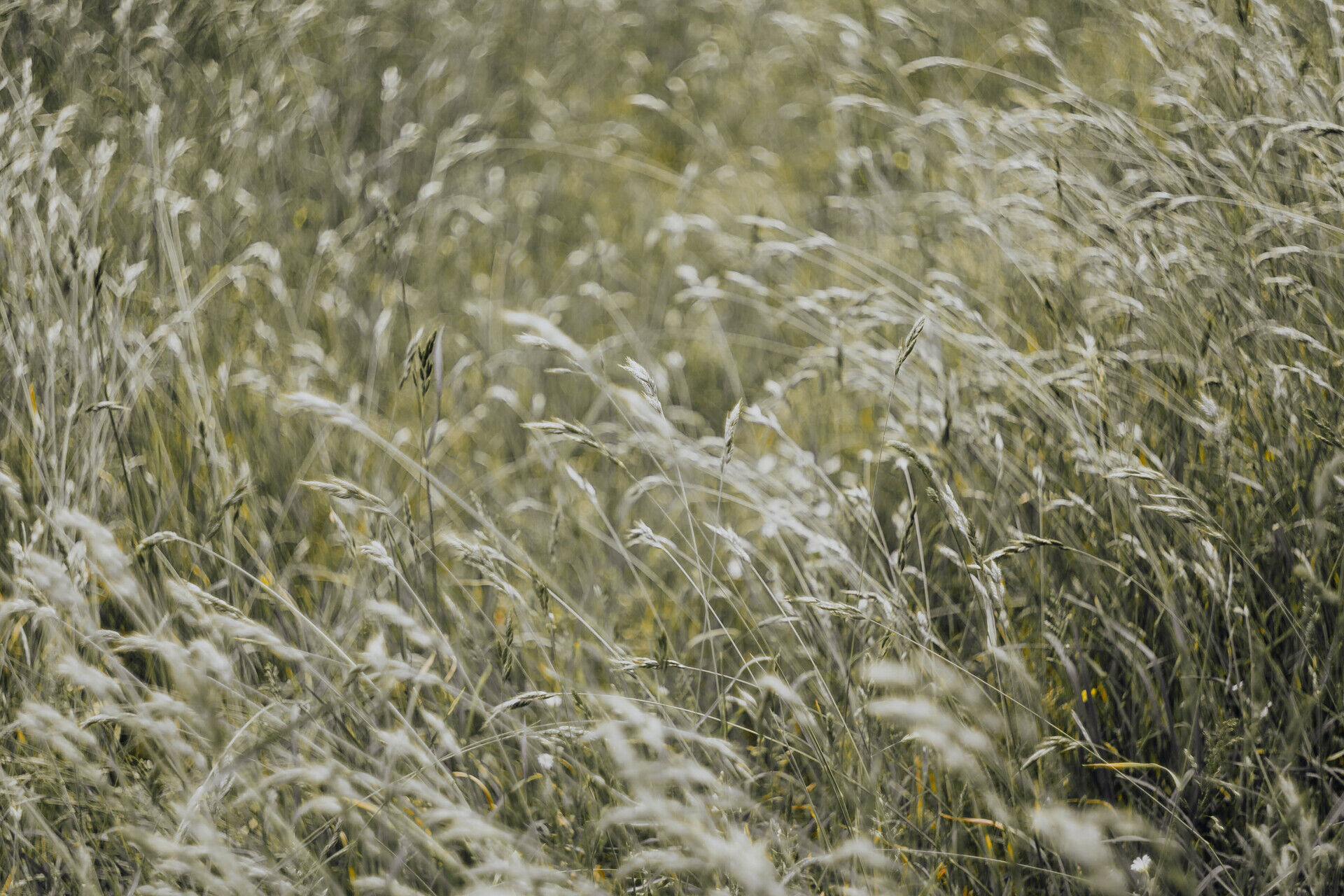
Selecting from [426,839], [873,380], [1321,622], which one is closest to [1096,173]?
[873,380]

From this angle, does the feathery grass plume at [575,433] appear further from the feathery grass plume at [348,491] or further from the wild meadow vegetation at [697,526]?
the feathery grass plume at [348,491]

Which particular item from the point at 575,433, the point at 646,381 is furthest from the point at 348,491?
the point at 646,381

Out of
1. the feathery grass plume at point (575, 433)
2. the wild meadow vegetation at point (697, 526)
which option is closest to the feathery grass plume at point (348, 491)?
the wild meadow vegetation at point (697, 526)

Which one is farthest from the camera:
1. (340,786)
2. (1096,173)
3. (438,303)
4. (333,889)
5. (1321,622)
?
(438,303)

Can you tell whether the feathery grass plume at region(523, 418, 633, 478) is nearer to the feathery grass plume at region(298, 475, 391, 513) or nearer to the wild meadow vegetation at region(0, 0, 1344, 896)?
the wild meadow vegetation at region(0, 0, 1344, 896)

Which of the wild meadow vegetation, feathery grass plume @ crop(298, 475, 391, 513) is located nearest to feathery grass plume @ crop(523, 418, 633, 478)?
the wild meadow vegetation

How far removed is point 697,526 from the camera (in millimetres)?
2242

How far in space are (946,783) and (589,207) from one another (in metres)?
3.15

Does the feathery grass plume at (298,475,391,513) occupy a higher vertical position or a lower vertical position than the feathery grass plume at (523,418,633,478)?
lower

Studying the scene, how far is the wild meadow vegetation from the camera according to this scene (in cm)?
113

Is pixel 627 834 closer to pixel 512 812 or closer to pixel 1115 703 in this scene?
pixel 512 812

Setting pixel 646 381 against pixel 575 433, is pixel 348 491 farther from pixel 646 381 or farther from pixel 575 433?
pixel 646 381

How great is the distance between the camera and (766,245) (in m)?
1.69

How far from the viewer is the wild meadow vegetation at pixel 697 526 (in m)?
1.13
